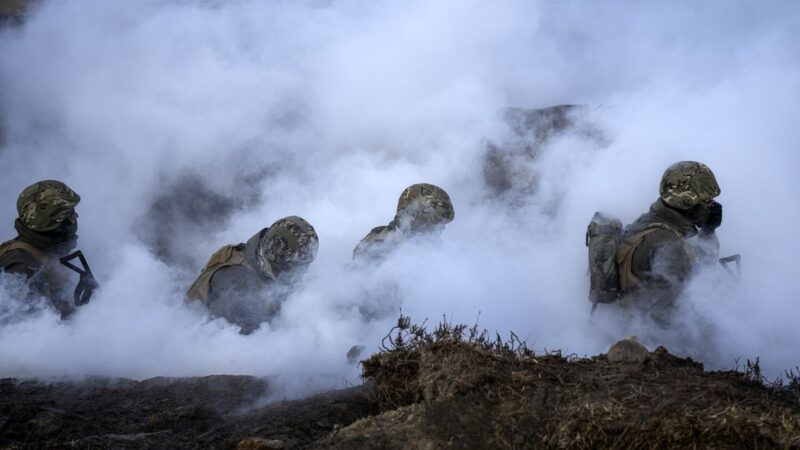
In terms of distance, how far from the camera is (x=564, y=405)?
409 centimetres

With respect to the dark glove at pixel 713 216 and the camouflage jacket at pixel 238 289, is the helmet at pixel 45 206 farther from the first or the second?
the dark glove at pixel 713 216

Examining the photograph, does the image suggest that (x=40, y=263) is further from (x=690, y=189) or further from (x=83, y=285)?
(x=690, y=189)

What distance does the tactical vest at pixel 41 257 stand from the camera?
7230 mm

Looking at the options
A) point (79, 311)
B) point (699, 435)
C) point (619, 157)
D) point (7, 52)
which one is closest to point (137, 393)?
point (79, 311)

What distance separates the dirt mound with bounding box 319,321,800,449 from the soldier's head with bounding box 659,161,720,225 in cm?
237

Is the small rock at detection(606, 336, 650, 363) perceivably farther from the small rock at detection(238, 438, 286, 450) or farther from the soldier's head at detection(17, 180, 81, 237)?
the soldier's head at detection(17, 180, 81, 237)

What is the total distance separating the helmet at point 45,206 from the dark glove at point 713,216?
5.46m

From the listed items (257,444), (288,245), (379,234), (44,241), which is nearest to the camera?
(257,444)

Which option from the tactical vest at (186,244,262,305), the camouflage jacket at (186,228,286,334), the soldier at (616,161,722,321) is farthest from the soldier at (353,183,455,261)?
the soldier at (616,161,722,321)

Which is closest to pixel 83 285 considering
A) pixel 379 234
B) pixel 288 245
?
pixel 288 245

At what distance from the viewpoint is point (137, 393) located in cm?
641

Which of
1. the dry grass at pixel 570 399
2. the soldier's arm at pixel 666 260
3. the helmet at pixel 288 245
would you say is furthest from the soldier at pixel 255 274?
the soldier's arm at pixel 666 260

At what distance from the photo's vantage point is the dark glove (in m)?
7.14

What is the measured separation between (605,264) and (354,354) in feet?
7.36
